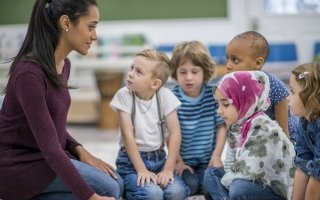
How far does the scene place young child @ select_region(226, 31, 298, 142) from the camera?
71.2 inches

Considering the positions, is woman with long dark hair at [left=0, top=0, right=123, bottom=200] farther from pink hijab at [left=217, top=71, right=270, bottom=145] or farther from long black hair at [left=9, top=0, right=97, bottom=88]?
pink hijab at [left=217, top=71, right=270, bottom=145]

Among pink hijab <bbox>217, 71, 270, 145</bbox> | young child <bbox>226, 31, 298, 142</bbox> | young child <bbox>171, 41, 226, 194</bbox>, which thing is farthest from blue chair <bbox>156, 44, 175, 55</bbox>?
pink hijab <bbox>217, 71, 270, 145</bbox>

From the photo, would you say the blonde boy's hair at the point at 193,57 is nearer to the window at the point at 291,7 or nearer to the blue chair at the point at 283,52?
the blue chair at the point at 283,52

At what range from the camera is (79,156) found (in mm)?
1859

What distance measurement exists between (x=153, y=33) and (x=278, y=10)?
139cm

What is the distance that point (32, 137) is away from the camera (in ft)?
5.25

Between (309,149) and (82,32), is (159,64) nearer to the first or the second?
(82,32)

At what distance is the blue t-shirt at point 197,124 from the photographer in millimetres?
2119

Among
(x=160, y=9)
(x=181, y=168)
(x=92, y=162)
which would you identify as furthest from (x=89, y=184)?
(x=160, y=9)

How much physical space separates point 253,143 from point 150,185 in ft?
1.54

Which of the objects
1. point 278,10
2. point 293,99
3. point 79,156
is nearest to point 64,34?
point 79,156

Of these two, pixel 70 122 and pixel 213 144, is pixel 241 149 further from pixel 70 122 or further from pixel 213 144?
pixel 70 122

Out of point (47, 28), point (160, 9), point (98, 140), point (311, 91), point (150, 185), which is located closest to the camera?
point (311, 91)

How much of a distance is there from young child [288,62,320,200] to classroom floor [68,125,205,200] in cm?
150
